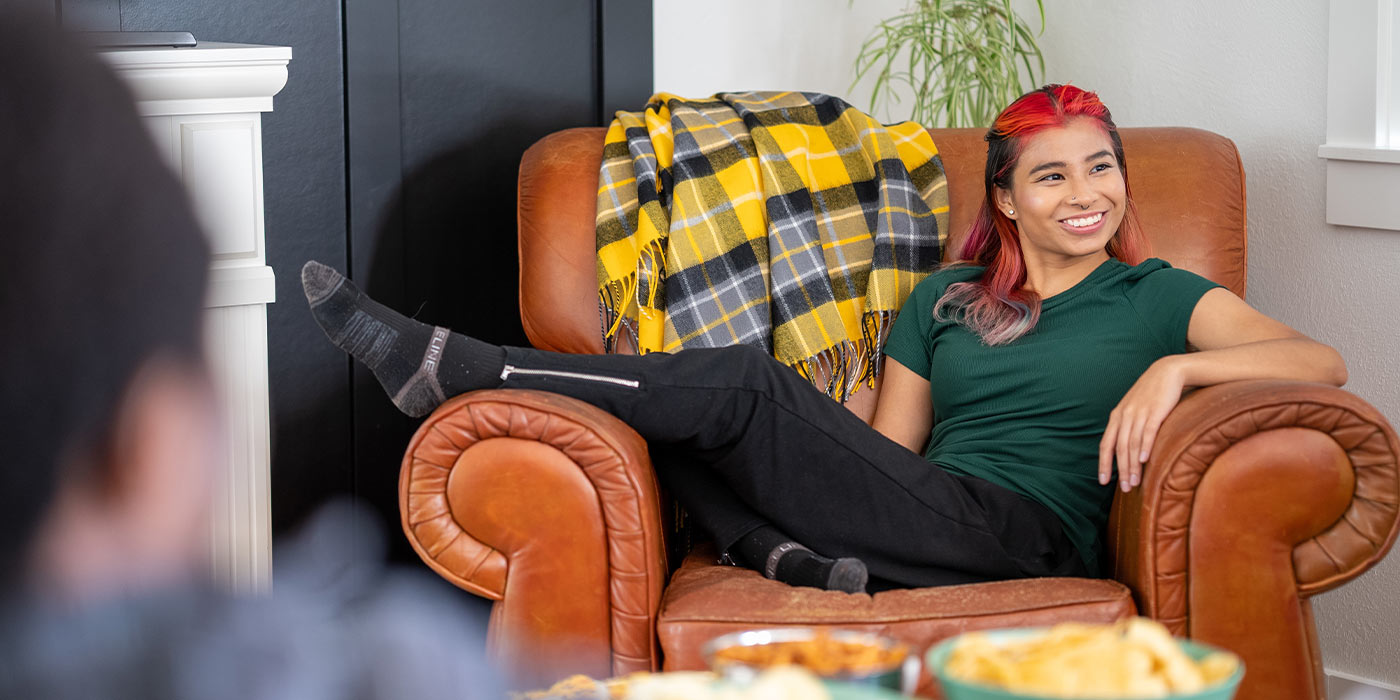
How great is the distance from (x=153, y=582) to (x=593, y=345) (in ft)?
5.08

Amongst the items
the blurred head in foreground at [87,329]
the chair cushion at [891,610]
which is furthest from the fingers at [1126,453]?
the blurred head in foreground at [87,329]

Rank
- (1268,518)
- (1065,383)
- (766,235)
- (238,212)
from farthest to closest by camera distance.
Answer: (766,235), (1065,383), (238,212), (1268,518)

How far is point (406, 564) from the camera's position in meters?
2.39

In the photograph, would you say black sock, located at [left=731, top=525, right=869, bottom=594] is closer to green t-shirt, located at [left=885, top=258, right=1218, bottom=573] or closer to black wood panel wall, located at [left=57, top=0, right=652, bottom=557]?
green t-shirt, located at [left=885, top=258, right=1218, bottom=573]

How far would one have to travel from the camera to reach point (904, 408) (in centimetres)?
194

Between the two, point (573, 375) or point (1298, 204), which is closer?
point (573, 375)

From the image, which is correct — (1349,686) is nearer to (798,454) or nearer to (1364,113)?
(1364,113)

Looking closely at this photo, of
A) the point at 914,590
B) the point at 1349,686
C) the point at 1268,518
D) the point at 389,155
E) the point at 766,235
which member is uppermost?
the point at 389,155

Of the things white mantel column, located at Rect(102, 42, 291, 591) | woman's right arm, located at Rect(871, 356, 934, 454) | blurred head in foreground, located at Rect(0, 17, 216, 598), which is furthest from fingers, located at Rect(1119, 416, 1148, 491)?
blurred head in foreground, located at Rect(0, 17, 216, 598)

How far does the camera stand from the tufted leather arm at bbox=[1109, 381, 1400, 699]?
4.53ft

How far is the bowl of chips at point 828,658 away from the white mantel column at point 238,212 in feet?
3.22

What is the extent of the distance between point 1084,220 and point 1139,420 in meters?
0.41

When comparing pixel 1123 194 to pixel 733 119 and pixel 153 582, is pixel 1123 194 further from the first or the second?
pixel 153 582

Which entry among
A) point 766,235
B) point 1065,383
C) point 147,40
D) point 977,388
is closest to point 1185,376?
point 1065,383
